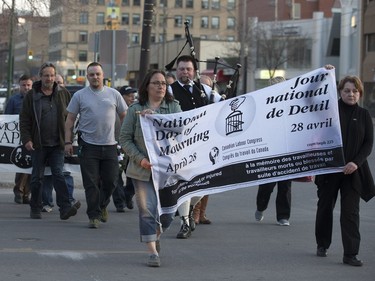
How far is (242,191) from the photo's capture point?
53.4ft

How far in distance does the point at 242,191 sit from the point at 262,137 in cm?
714

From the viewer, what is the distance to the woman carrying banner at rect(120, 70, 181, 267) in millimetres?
8477

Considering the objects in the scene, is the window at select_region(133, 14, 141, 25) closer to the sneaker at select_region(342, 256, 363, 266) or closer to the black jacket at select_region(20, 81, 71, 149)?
the black jacket at select_region(20, 81, 71, 149)

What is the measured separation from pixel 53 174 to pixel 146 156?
330 centimetres

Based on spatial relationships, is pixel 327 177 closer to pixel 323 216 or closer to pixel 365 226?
pixel 323 216

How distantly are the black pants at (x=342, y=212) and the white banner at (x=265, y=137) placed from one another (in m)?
0.18

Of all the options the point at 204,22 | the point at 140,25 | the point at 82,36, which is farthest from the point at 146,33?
the point at 204,22

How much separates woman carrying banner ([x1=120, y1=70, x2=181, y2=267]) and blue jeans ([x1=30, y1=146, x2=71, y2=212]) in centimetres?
306

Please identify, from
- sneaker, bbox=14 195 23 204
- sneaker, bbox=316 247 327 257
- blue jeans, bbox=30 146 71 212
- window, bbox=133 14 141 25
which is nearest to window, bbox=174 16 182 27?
window, bbox=133 14 141 25

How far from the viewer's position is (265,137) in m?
9.20

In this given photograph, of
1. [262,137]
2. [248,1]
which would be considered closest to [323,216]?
[262,137]

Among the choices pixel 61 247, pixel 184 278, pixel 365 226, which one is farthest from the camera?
pixel 365 226

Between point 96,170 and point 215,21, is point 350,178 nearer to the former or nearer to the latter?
point 96,170

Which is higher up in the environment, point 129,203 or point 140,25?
point 140,25
